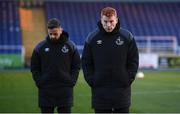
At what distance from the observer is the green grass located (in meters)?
13.6

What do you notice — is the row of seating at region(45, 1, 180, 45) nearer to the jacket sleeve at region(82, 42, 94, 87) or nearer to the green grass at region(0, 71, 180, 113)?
the green grass at region(0, 71, 180, 113)

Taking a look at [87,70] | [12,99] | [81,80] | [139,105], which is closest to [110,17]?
[87,70]

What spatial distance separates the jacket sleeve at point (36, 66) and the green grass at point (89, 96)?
491 centimetres

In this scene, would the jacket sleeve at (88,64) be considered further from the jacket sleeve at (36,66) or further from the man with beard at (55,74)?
the jacket sleeve at (36,66)

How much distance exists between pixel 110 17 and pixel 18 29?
29357 mm

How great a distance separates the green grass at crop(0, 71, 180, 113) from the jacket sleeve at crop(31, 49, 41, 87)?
16.1 ft

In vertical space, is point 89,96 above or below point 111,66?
below

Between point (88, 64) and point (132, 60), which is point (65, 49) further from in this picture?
point (132, 60)

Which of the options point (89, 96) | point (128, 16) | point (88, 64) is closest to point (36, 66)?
point (88, 64)

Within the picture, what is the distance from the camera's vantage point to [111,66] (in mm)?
6844

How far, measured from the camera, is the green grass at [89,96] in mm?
13594

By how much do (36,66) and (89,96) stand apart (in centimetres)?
870

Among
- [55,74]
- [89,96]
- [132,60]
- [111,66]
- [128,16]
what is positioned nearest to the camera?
[111,66]

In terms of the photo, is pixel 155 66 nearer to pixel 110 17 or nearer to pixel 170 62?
pixel 170 62
